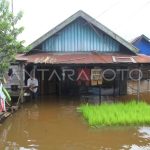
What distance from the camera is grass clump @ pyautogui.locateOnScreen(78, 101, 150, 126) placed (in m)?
11.6

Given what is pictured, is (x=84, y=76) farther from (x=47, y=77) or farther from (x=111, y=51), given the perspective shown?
(x=47, y=77)

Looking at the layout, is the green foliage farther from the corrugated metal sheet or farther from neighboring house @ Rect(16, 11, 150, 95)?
the corrugated metal sheet

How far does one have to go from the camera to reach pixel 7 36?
12414 millimetres

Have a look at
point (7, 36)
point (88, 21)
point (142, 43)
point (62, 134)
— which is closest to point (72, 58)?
point (88, 21)

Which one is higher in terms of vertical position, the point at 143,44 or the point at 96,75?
the point at 143,44

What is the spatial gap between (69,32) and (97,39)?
1.36 meters

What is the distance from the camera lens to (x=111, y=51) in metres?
17.3

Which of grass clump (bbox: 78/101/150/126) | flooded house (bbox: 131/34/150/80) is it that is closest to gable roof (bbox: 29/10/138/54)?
grass clump (bbox: 78/101/150/126)

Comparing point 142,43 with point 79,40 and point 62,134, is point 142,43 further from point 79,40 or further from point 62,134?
point 62,134

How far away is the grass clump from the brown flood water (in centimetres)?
29

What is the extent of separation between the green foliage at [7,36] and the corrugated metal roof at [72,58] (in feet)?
6.93

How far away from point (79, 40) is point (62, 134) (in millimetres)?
7304

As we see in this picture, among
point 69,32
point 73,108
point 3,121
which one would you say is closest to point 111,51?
point 69,32

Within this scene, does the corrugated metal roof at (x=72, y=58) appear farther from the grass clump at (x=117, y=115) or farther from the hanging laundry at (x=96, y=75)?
the grass clump at (x=117, y=115)
